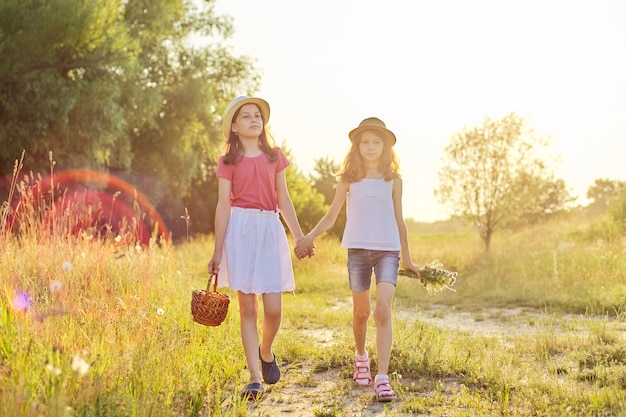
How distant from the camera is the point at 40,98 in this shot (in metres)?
17.7

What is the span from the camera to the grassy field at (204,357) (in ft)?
11.9

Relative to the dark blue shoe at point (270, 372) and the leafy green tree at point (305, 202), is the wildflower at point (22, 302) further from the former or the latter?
the leafy green tree at point (305, 202)

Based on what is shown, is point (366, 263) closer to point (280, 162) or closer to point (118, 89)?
point (280, 162)

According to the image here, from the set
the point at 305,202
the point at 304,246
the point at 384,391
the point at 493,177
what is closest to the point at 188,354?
the point at 304,246

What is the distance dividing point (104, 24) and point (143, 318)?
15130 mm

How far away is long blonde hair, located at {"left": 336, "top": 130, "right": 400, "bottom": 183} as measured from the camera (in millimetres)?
5051

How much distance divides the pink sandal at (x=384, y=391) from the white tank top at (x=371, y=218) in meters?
0.96

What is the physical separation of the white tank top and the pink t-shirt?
0.63 metres

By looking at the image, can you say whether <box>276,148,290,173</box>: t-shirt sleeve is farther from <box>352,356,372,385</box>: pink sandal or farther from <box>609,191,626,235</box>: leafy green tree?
<box>609,191,626,235</box>: leafy green tree

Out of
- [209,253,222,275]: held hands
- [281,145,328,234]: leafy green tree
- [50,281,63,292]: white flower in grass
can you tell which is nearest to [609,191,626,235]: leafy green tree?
Result: [281,145,328,234]: leafy green tree

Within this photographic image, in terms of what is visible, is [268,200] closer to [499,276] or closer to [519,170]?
[499,276]

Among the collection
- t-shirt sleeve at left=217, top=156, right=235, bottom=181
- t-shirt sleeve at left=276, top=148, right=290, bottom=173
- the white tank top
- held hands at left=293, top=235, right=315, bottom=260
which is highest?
t-shirt sleeve at left=276, top=148, right=290, bottom=173

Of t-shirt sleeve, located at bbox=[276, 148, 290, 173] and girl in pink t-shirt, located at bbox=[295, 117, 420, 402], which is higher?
t-shirt sleeve, located at bbox=[276, 148, 290, 173]

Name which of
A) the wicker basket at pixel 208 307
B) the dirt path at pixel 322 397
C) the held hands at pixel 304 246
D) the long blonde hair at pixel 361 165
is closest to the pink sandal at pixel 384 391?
the dirt path at pixel 322 397
